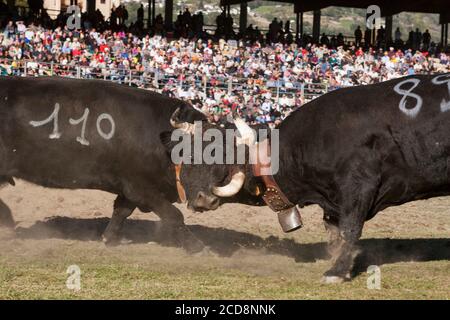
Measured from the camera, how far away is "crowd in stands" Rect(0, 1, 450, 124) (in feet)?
77.8

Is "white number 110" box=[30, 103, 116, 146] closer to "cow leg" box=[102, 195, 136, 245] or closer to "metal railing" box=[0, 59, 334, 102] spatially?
"cow leg" box=[102, 195, 136, 245]

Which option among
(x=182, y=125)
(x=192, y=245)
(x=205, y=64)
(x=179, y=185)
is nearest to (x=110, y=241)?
(x=192, y=245)

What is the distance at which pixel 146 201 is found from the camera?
944cm

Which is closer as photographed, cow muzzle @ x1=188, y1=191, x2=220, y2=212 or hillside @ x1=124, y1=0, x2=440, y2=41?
cow muzzle @ x1=188, y1=191, x2=220, y2=212

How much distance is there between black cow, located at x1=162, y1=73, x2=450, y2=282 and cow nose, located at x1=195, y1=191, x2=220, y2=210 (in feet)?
0.08

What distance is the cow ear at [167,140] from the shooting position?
29.4 feet

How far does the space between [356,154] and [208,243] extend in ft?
9.20

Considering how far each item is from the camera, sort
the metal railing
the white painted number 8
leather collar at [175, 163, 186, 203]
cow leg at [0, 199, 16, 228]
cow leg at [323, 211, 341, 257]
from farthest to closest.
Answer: the metal railing → cow leg at [0, 199, 16, 228] → leather collar at [175, 163, 186, 203] → cow leg at [323, 211, 341, 257] → the white painted number 8

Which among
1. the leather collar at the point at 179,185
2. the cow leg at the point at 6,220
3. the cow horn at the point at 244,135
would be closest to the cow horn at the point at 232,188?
the cow horn at the point at 244,135

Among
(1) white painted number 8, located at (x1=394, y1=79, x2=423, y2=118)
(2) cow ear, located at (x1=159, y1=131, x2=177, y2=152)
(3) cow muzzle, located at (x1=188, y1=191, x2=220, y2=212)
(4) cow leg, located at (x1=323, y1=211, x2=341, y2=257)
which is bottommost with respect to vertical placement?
(4) cow leg, located at (x1=323, y1=211, x2=341, y2=257)

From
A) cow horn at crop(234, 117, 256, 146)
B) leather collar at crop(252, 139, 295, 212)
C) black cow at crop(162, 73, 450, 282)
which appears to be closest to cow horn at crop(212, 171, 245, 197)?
black cow at crop(162, 73, 450, 282)

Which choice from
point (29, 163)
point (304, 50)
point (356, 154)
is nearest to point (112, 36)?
point (304, 50)

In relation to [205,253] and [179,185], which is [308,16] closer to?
[205,253]

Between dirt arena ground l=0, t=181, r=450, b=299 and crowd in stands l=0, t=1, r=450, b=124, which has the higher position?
crowd in stands l=0, t=1, r=450, b=124
